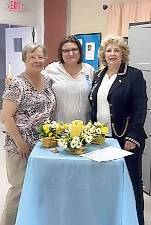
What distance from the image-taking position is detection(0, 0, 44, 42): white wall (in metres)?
5.86

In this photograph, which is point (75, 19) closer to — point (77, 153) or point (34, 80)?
point (34, 80)

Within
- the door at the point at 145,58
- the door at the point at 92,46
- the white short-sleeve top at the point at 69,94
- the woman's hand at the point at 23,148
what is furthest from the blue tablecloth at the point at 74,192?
the door at the point at 92,46

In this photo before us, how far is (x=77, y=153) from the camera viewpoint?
5.96 ft

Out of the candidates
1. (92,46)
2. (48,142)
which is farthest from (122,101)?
(92,46)

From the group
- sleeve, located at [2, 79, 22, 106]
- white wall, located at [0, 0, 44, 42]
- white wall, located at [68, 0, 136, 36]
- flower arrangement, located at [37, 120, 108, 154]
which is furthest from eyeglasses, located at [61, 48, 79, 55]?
white wall, located at [0, 0, 44, 42]

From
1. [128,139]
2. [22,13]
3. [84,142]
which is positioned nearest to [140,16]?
[22,13]

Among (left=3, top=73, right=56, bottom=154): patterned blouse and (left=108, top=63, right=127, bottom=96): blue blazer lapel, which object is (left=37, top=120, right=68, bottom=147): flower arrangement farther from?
(left=108, top=63, right=127, bottom=96): blue blazer lapel

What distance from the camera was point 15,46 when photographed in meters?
7.32

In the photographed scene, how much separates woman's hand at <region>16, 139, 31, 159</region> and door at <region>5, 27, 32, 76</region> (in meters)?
4.88

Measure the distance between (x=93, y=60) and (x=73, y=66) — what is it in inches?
128

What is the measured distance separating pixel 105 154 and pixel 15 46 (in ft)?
19.5

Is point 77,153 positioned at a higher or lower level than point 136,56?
lower

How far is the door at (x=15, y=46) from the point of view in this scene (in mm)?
6922

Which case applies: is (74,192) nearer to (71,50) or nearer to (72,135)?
(72,135)
